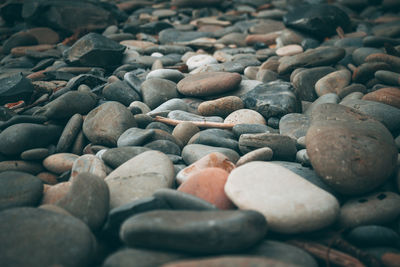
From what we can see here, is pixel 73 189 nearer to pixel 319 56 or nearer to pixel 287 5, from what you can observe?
pixel 319 56

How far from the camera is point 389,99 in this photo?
3.33 m

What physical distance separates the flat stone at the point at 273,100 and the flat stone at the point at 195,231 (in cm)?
213

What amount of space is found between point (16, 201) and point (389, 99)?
347 cm

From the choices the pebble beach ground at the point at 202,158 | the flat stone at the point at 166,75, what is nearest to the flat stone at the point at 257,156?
the pebble beach ground at the point at 202,158

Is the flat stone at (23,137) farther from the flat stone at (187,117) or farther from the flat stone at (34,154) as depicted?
the flat stone at (187,117)

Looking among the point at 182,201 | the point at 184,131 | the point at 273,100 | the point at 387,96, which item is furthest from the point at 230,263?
the point at 387,96

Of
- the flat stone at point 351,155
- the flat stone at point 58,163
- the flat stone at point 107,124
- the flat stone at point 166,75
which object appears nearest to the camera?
the flat stone at point 351,155

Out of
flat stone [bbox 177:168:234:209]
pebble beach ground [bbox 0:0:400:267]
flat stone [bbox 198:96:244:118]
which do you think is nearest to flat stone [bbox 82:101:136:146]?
pebble beach ground [bbox 0:0:400:267]

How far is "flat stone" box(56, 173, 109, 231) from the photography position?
1.94m

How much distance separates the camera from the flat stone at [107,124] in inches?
124

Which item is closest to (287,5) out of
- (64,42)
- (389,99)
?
(64,42)

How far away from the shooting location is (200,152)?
2801 mm

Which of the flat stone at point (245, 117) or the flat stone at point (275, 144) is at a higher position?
the flat stone at point (275, 144)

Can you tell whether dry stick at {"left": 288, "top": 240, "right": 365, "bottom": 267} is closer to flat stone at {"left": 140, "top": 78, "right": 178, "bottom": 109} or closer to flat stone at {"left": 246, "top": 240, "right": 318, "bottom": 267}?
flat stone at {"left": 246, "top": 240, "right": 318, "bottom": 267}
